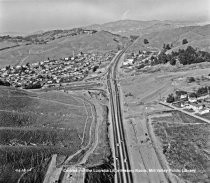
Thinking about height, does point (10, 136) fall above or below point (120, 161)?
above

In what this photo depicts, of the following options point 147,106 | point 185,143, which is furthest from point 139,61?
point 185,143

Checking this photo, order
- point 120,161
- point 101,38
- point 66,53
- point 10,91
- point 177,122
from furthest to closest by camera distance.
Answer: point 101,38, point 66,53, point 10,91, point 177,122, point 120,161

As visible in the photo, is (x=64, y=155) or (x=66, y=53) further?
(x=66, y=53)

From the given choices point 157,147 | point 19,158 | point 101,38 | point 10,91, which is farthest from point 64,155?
point 101,38

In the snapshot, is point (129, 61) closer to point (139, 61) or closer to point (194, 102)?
point (139, 61)

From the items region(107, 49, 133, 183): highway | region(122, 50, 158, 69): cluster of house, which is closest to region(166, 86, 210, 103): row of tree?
region(107, 49, 133, 183): highway

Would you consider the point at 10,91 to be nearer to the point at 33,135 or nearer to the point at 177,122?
the point at 33,135

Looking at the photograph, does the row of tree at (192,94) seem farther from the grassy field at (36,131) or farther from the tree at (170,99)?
the grassy field at (36,131)
